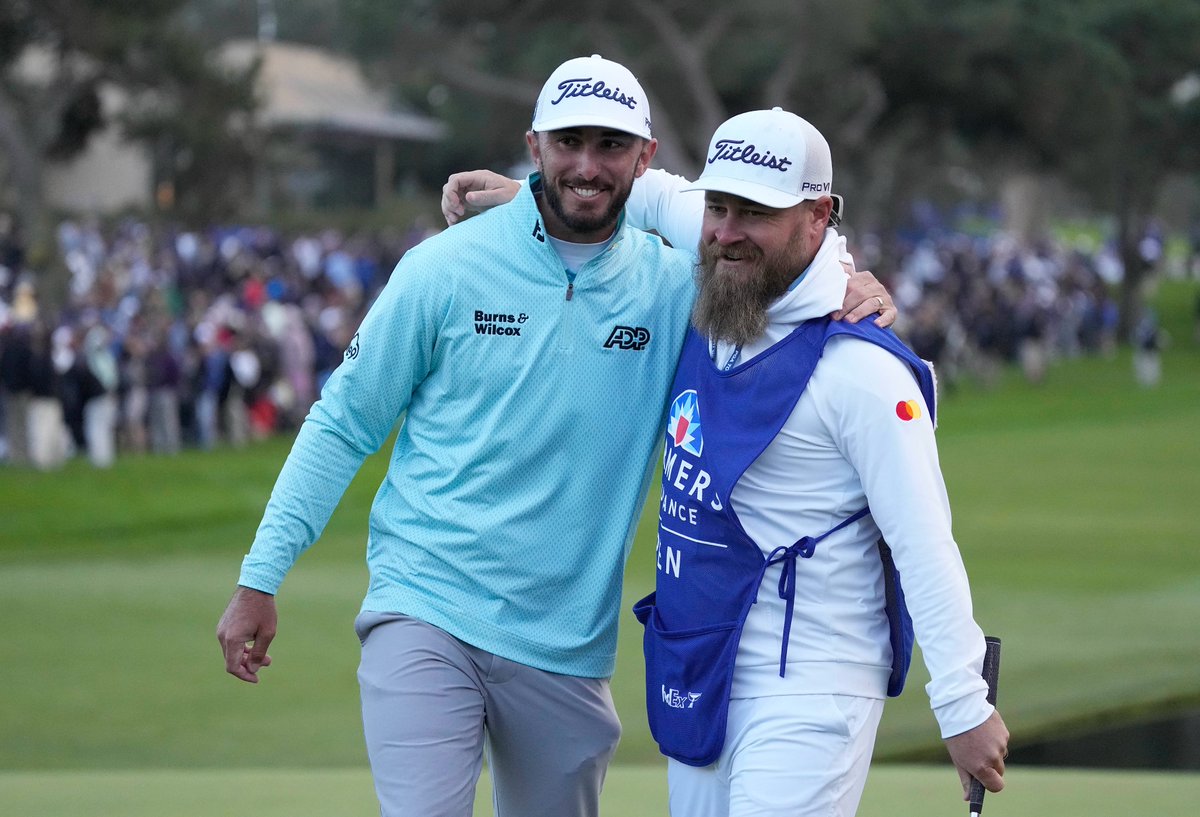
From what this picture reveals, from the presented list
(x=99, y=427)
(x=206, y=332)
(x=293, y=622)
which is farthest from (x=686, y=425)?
(x=206, y=332)

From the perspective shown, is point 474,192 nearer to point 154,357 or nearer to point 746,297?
point 746,297

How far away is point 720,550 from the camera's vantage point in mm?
3826

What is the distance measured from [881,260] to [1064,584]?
103 feet

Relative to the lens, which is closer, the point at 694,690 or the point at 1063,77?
the point at 694,690

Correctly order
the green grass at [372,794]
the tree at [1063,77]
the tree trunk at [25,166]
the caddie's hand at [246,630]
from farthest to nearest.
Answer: the tree at [1063,77] → the tree trunk at [25,166] → the green grass at [372,794] → the caddie's hand at [246,630]

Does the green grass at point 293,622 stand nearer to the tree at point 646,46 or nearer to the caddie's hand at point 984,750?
the caddie's hand at point 984,750

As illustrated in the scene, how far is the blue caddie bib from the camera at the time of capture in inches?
148

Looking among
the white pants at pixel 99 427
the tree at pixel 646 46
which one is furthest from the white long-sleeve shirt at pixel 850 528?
the tree at pixel 646 46

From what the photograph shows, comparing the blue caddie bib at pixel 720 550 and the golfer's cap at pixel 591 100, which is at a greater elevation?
the golfer's cap at pixel 591 100

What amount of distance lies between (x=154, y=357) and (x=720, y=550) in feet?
59.5

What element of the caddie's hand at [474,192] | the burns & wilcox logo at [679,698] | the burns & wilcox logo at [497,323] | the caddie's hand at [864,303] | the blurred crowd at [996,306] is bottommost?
the blurred crowd at [996,306]

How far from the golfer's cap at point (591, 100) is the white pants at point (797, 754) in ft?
4.51

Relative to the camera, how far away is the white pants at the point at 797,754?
364cm

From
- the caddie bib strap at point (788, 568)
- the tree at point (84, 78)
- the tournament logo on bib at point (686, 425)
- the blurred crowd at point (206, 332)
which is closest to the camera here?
the caddie bib strap at point (788, 568)
